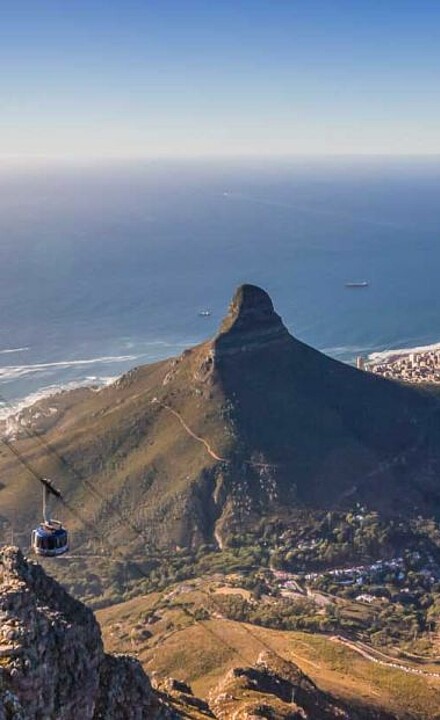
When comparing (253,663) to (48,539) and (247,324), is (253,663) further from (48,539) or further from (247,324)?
(247,324)

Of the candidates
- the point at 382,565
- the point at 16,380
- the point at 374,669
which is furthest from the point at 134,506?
the point at 16,380

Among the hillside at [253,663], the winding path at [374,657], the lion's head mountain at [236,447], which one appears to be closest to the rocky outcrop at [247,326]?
the lion's head mountain at [236,447]

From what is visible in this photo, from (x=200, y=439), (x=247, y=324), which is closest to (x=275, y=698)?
(x=200, y=439)

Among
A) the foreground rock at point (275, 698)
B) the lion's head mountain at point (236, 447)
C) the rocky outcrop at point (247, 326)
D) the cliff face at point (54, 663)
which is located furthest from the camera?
the rocky outcrop at point (247, 326)

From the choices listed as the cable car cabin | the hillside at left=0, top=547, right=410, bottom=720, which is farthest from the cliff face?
the cable car cabin

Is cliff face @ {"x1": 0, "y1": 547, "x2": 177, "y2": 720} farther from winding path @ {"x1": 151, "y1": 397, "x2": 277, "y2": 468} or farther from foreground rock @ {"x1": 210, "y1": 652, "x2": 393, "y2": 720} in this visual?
winding path @ {"x1": 151, "y1": 397, "x2": 277, "y2": 468}

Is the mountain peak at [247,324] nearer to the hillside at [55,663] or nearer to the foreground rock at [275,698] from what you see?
the foreground rock at [275,698]
